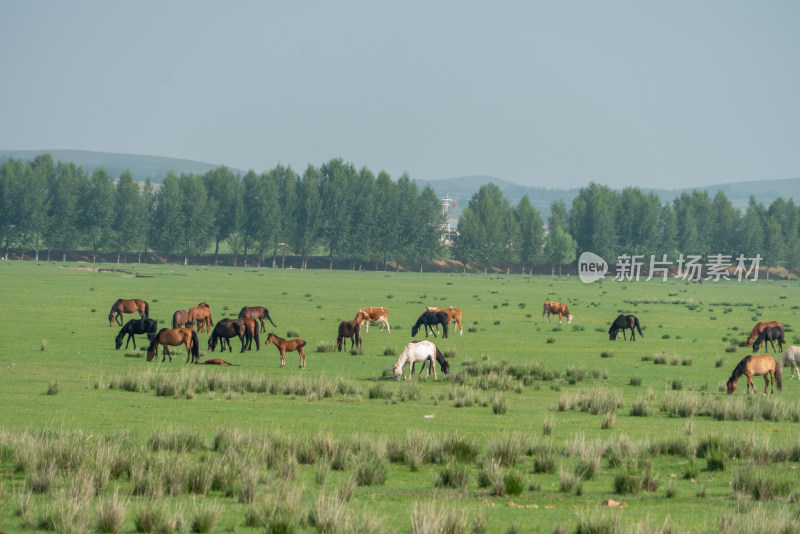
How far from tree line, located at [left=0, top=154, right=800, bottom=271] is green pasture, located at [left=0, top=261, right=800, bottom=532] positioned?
10922cm

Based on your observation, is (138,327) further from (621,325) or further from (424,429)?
(621,325)

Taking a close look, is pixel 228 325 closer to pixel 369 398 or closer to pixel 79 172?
pixel 369 398

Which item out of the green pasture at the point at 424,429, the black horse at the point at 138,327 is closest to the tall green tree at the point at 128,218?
the green pasture at the point at 424,429

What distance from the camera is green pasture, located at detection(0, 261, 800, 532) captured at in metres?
13.0

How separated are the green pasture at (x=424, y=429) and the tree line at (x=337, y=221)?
10922 centimetres

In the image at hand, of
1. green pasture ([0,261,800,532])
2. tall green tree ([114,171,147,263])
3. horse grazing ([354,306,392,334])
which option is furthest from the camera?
tall green tree ([114,171,147,263])

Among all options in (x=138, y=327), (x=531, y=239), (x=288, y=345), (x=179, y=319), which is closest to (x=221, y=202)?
(x=531, y=239)

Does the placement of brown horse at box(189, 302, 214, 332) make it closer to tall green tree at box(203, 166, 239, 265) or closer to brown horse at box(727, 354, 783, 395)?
brown horse at box(727, 354, 783, 395)

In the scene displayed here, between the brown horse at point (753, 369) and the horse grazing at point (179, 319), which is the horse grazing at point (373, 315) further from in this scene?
the brown horse at point (753, 369)

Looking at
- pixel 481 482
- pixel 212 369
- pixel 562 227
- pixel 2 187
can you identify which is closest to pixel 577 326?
pixel 212 369

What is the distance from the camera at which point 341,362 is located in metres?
33.2

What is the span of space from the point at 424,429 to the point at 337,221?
461ft

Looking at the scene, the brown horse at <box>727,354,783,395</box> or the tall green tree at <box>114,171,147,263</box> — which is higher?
the tall green tree at <box>114,171,147,263</box>

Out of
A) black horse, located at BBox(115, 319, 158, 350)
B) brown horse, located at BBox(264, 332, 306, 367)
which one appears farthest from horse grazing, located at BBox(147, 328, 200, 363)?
black horse, located at BBox(115, 319, 158, 350)
